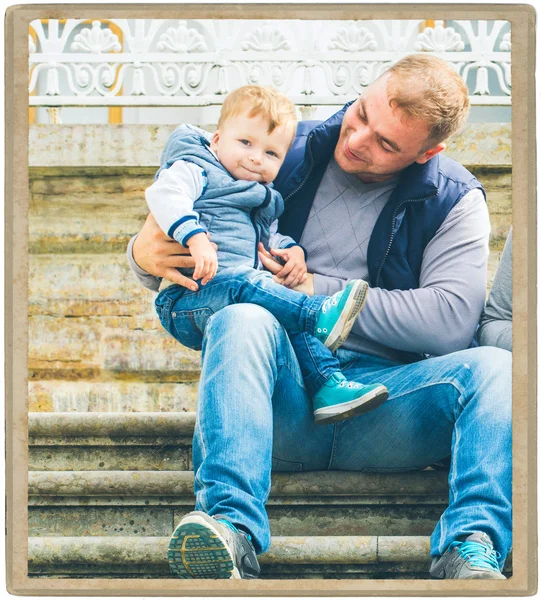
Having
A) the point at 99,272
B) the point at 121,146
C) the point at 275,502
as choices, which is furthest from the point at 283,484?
the point at 121,146

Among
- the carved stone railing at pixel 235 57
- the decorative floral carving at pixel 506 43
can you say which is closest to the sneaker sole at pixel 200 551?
the carved stone railing at pixel 235 57

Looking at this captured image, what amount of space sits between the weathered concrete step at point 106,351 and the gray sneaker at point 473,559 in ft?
5.25

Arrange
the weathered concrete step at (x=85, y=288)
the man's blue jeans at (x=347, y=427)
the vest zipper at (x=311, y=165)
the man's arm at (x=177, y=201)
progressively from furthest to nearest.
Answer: the weathered concrete step at (x=85, y=288), the vest zipper at (x=311, y=165), the man's arm at (x=177, y=201), the man's blue jeans at (x=347, y=427)

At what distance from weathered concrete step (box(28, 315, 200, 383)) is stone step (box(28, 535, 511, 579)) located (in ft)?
4.01

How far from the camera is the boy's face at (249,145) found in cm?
211

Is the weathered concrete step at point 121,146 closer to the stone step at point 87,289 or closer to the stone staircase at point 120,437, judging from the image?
the stone staircase at point 120,437

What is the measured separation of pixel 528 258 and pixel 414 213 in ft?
0.95

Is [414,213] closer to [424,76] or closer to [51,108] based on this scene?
[424,76]

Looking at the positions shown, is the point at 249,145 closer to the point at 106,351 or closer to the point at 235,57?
the point at 235,57

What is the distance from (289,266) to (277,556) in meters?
0.64

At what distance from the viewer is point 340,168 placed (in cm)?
227

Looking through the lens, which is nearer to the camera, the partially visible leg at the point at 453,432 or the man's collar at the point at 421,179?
the partially visible leg at the point at 453,432

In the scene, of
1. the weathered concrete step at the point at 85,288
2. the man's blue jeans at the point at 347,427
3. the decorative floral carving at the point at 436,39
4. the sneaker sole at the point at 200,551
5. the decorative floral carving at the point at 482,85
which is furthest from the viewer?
the weathered concrete step at the point at 85,288

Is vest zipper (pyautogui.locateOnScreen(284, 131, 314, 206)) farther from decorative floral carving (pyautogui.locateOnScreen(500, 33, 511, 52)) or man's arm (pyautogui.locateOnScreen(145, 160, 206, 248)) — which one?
decorative floral carving (pyautogui.locateOnScreen(500, 33, 511, 52))
